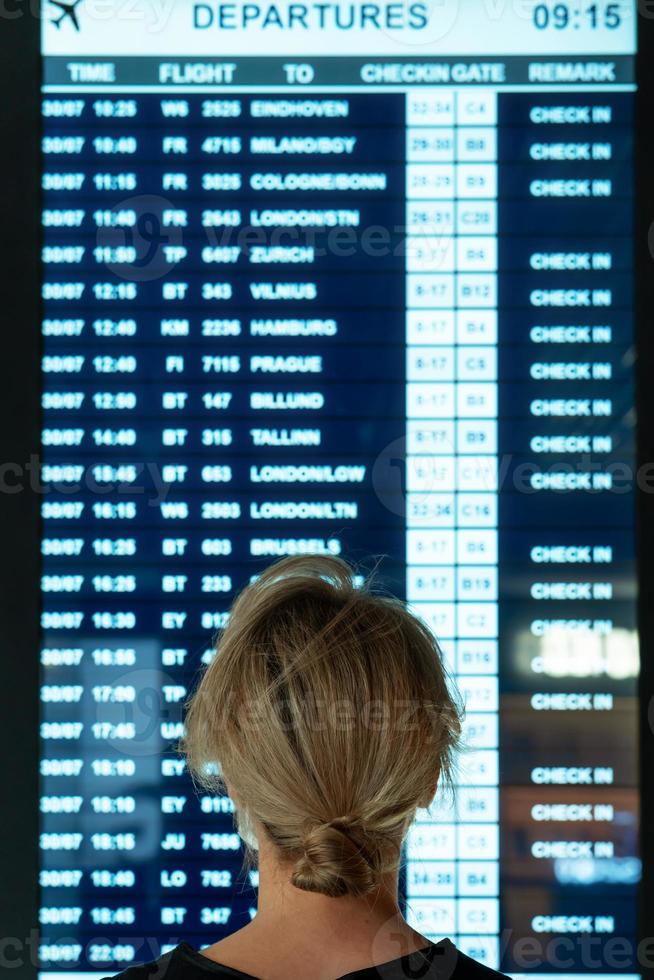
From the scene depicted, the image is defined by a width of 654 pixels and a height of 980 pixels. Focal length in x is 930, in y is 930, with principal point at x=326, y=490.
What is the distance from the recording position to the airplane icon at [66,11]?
1392 mm

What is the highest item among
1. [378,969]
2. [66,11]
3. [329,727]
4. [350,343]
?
[66,11]

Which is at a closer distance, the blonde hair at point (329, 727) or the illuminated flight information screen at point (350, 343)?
the blonde hair at point (329, 727)

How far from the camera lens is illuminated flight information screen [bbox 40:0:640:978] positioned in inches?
53.9

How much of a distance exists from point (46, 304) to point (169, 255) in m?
0.20

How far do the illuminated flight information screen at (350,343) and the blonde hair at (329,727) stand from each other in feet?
1.63

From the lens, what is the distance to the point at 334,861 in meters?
0.80

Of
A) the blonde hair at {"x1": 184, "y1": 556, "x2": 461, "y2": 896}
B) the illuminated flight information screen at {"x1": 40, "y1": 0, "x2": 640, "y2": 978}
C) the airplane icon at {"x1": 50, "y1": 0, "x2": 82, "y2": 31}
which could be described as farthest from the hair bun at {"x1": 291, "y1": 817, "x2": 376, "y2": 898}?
the airplane icon at {"x1": 50, "y1": 0, "x2": 82, "y2": 31}

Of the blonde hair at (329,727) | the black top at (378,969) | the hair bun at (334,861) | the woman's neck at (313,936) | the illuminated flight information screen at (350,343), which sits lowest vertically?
the black top at (378,969)

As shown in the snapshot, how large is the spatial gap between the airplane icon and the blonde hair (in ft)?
3.28

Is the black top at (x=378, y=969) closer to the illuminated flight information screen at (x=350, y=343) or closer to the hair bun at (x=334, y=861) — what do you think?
the hair bun at (x=334, y=861)

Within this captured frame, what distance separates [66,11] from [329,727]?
116 cm

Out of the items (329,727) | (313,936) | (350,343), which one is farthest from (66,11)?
(313,936)

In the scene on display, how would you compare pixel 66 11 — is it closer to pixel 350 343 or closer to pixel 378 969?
pixel 350 343

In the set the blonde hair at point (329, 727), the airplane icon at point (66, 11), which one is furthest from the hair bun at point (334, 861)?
the airplane icon at point (66, 11)
